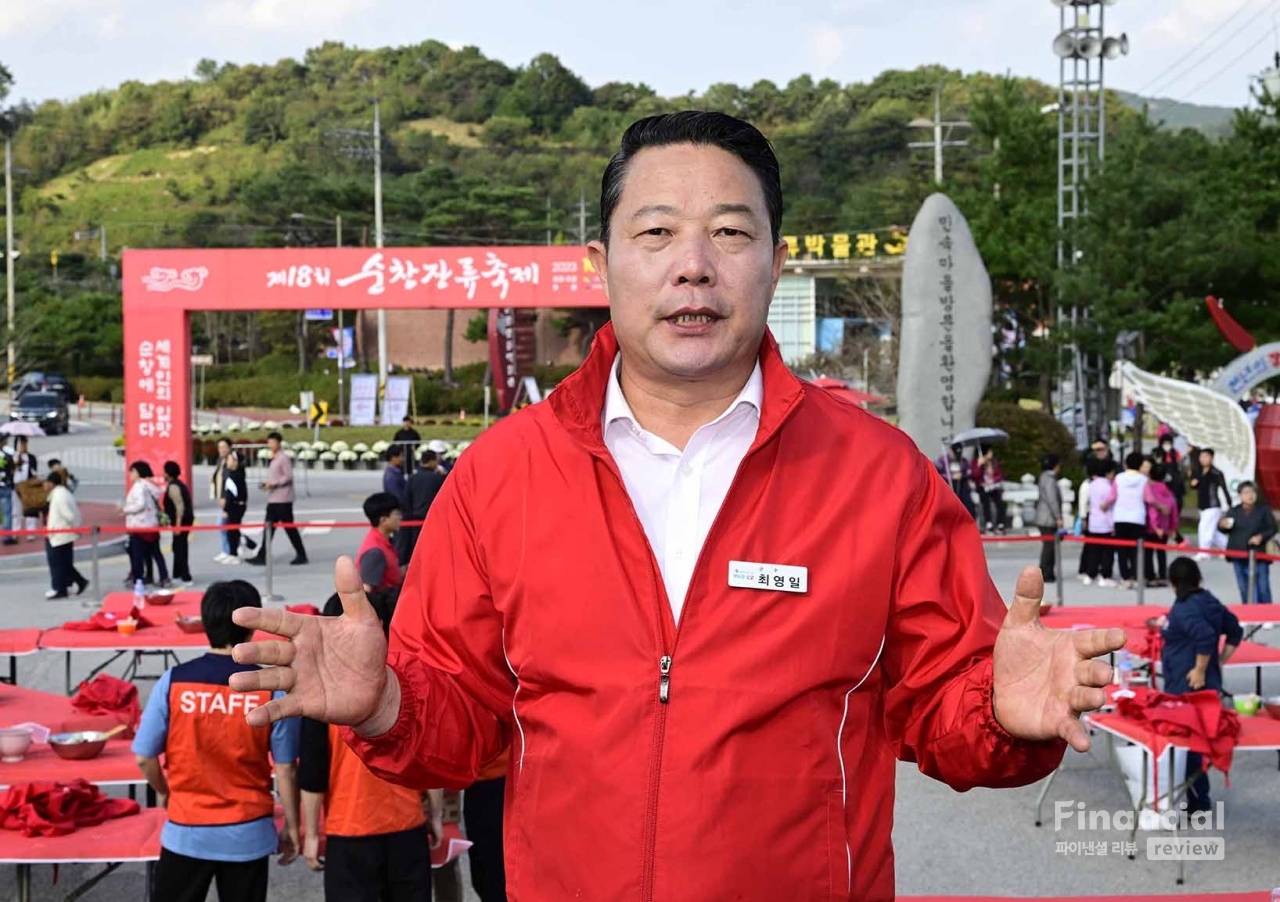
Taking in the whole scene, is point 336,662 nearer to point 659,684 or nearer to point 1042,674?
point 659,684

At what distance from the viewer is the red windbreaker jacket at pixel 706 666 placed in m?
2.14

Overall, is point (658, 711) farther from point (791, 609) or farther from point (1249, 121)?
point (1249, 121)

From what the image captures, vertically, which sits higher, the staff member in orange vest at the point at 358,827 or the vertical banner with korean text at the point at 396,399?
the vertical banner with korean text at the point at 396,399

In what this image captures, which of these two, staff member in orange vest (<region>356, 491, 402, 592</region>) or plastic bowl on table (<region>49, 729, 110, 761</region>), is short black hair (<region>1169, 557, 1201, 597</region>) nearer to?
staff member in orange vest (<region>356, 491, 402, 592</region>)

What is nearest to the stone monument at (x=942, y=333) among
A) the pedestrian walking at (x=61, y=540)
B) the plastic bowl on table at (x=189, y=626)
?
the pedestrian walking at (x=61, y=540)

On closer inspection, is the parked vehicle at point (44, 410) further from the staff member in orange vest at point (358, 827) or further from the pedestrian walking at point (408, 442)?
the staff member in orange vest at point (358, 827)

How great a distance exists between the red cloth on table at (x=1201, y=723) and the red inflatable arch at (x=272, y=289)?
1536 cm

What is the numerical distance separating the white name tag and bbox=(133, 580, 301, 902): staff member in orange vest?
117 inches

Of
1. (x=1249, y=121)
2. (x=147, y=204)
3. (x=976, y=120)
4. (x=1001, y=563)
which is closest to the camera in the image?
(x=1001, y=563)

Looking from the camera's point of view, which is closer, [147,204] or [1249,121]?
[1249,121]

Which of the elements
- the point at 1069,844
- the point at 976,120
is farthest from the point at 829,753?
the point at 976,120

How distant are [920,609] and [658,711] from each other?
0.44 metres

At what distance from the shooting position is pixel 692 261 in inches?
91.0

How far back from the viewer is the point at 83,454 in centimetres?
3381
